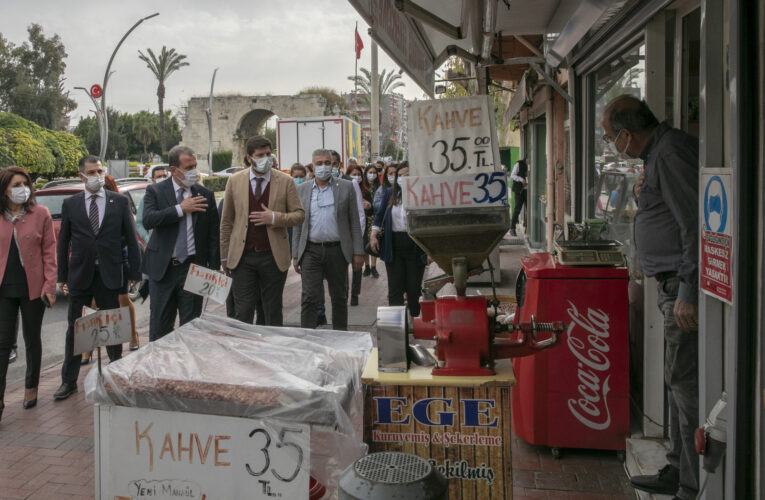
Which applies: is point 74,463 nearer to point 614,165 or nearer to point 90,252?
point 90,252

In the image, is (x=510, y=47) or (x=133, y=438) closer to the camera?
(x=133, y=438)

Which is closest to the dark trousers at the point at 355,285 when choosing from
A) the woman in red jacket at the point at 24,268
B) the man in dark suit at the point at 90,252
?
the man in dark suit at the point at 90,252

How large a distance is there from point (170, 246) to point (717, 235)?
440cm

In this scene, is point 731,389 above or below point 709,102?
below

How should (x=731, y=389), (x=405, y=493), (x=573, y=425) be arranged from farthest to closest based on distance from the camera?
(x=573, y=425) < (x=731, y=389) < (x=405, y=493)

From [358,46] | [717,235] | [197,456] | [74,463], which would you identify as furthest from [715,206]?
[358,46]

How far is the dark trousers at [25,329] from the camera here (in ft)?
17.6

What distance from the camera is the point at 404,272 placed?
718 cm

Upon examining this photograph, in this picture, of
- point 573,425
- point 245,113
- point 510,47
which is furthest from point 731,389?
point 245,113

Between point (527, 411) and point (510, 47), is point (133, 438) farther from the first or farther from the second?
point (510, 47)

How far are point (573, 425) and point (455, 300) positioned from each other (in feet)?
5.91

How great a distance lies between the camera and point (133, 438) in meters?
2.98

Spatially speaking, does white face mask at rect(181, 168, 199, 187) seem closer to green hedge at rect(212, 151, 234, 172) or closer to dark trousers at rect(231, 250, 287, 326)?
dark trousers at rect(231, 250, 287, 326)

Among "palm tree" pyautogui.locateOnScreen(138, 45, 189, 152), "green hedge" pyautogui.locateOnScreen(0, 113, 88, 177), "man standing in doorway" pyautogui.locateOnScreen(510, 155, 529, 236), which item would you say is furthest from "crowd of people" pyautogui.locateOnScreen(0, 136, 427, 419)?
"palm tree" pyautogui.locateOnScreen(138, 45, 189, 152)
